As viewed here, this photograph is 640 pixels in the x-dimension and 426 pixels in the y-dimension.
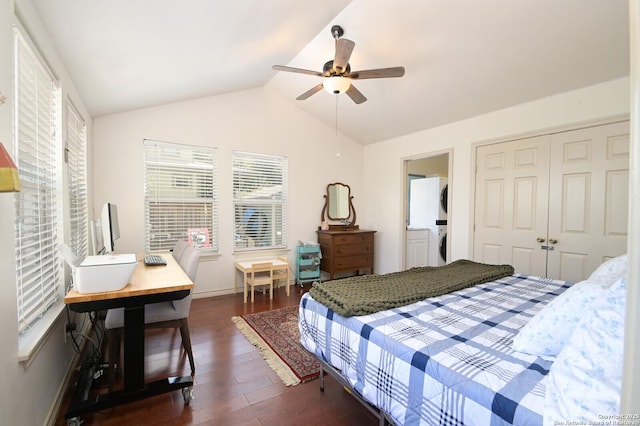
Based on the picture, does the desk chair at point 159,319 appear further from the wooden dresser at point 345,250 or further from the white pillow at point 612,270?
the wooden dresser at point 345,250

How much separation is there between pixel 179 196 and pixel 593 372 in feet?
12.8

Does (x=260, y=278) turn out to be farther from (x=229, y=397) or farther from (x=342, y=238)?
(x=229, y=397)

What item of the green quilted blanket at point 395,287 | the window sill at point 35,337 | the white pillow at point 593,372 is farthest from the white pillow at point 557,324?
the window sill at point 35,337

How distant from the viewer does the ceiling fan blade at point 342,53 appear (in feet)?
7.01

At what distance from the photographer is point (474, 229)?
143 inches

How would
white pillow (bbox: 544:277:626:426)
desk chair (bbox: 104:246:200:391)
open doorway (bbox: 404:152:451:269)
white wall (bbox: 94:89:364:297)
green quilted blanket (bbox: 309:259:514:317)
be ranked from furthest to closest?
open doorway (bbox: 404:152:451:269), white wall (bbox: 94:89:364:297), desk chair (bbox: 104:246:200:391), green quilted blanket (bbox: 309:259:514:317), white pillow (bbox: 544:277:626:426)

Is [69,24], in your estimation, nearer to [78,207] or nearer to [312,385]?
[78,207]

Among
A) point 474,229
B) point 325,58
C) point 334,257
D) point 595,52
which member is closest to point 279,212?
point 334,257

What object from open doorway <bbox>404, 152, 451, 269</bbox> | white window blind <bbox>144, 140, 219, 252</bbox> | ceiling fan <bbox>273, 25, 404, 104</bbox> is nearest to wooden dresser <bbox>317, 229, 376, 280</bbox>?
open doorway <bbox>404, 152, 451, 269</bbox>

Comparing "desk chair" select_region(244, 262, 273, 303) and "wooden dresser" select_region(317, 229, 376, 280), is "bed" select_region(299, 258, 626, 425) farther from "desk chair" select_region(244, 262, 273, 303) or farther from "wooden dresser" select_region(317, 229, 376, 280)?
"wooden dresser" select_region(317, 229, 376, 280)

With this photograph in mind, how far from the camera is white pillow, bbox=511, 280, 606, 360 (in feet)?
3.76

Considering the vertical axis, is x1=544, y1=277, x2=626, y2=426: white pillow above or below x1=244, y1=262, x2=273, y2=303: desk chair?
above

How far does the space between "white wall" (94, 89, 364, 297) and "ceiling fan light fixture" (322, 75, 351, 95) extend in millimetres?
1853

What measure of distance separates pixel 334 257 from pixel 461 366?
3390mm
